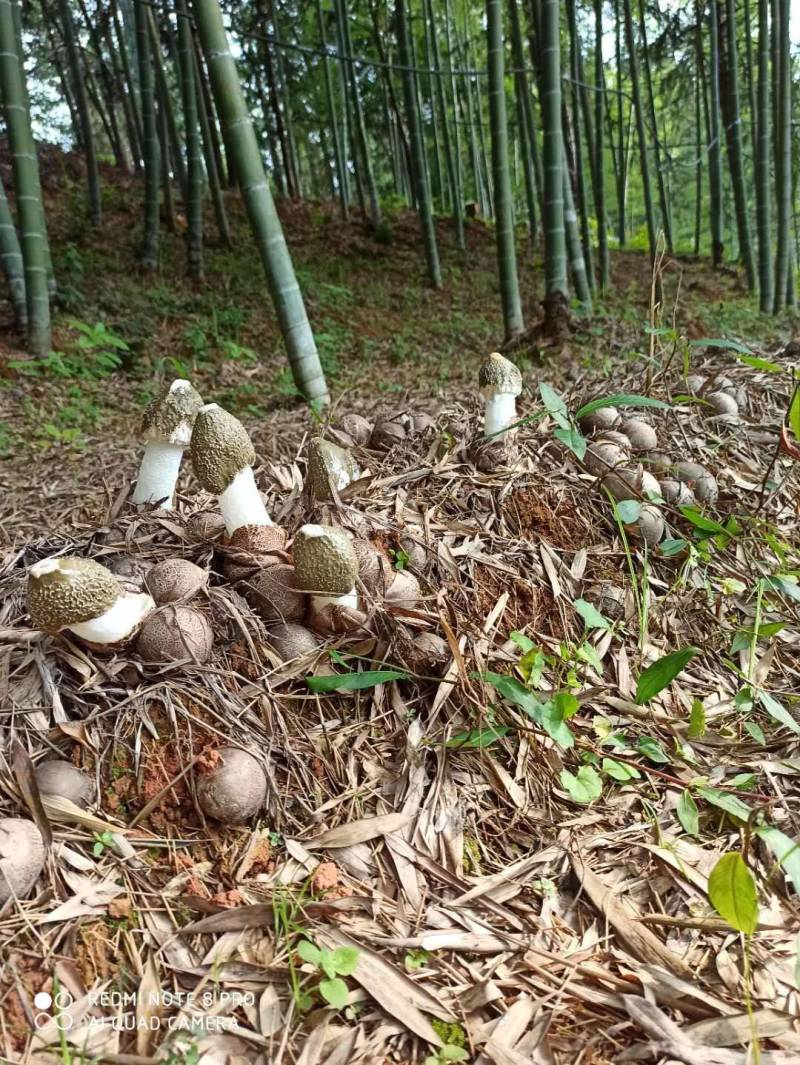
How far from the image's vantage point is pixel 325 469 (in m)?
2.31

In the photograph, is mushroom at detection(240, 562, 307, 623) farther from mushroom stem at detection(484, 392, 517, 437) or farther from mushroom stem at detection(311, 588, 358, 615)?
mushroom stem at detection(484, 392, 517, 437)

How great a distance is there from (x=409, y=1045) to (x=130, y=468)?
3.44 meters

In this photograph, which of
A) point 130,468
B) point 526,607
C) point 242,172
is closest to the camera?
point 526,607

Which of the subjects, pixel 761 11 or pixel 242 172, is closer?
pixel 242 172

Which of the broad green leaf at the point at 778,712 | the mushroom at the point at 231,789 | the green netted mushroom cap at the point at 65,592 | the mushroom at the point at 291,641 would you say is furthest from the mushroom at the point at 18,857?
the broad green leaf at the point at 778,712

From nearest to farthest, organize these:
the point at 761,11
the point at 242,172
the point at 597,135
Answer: the point at 242,172, the point at 761,11, the point at 597,135

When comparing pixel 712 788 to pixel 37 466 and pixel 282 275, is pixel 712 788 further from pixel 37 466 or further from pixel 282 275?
pixel 37 466

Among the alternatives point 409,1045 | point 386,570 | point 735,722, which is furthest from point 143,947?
point 735,722

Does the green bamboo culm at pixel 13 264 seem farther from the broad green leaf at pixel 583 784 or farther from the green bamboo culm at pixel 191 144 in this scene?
the broad green leaf at pixel 583 784

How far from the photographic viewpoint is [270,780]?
1650 mm

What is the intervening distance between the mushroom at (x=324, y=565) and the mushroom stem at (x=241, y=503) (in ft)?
0.93

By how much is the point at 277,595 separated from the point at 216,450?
49 cm

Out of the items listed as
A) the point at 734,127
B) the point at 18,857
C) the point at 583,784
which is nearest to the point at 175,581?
the point at 18,857

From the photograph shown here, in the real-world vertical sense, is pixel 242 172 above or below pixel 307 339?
above
